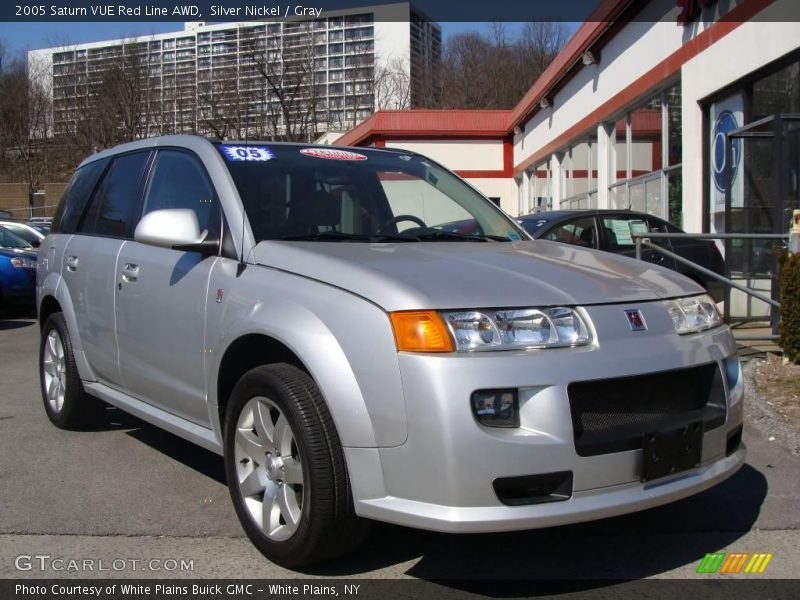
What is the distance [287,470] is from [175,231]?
1276mm

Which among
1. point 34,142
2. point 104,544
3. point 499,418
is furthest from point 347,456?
point 34,142

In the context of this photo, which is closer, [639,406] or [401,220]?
[639,406]

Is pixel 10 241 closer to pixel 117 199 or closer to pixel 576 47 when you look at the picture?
pixel 117 199

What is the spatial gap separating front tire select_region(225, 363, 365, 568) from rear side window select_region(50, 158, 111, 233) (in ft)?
8.73

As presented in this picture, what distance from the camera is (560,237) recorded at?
9.09 meters

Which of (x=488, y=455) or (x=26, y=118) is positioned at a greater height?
(x=26, y=118)

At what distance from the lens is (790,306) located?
6.23 metres

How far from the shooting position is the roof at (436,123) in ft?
86.4

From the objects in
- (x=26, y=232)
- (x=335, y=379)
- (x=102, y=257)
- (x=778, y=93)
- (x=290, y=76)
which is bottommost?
(x=335, y=379)

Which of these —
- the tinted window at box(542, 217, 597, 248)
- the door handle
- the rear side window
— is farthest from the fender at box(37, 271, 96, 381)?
the tinted window at box(542, 217, 597, 248)

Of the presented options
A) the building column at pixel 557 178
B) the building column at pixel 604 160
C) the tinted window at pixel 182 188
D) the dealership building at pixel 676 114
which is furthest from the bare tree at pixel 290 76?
the tinted window at pixel 182 188

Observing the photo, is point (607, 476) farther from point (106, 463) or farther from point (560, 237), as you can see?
point (560, 237)

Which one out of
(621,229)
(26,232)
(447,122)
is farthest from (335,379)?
(447,122)

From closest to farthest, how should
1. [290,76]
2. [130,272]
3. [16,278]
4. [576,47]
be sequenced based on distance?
[130,272] < [16,278] < [576,47] < [290,76]
